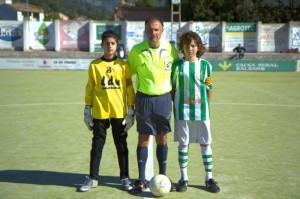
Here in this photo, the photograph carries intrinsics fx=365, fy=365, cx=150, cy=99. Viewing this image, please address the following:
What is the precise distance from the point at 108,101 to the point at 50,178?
1.45 metres

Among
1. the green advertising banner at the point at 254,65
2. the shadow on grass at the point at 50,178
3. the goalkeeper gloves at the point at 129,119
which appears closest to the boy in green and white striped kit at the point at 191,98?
the goalkeeper gloves at the point at 129,119

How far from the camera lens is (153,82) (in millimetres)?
4426

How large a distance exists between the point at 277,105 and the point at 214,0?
41226 mm

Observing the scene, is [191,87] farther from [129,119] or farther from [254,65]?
[254,65]

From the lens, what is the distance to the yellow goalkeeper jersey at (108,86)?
4.57m

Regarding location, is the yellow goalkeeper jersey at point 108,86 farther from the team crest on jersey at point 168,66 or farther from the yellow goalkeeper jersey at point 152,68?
the team crest on jersey at point 168,66

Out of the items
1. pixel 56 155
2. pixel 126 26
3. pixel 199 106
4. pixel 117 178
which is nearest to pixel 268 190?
pixel 199 106

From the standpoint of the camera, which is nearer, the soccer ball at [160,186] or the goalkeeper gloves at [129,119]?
the soccer ball at [160,186]

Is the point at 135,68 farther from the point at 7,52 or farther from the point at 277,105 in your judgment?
the point at 7,52

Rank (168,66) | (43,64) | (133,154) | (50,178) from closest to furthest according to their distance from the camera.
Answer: (168,66) < (50,178) < (133,154) < (43,64)

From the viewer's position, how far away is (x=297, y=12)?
4897 cm

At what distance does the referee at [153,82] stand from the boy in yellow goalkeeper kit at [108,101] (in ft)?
0.60

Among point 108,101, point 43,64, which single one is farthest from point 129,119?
point 43,64

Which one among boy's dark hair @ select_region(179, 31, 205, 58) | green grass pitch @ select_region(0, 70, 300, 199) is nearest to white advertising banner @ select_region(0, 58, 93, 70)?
green grass pitch @ select_region(0, 70, 300, 199)
